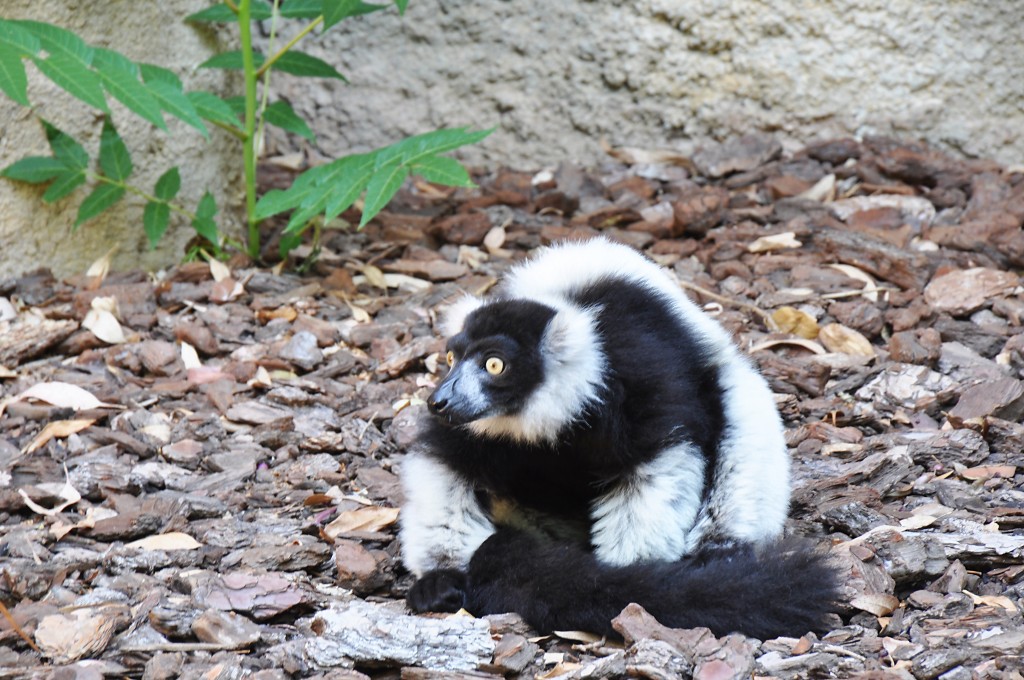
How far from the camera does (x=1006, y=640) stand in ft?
10.1

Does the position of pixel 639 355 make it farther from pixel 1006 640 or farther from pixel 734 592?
pixel 1006 640

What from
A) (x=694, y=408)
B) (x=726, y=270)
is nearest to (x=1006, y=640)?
(x=694, y=408)

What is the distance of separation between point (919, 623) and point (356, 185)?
3.22 m

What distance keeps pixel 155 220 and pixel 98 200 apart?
0.97 feet

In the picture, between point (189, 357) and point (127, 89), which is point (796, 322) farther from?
point (127, 89)

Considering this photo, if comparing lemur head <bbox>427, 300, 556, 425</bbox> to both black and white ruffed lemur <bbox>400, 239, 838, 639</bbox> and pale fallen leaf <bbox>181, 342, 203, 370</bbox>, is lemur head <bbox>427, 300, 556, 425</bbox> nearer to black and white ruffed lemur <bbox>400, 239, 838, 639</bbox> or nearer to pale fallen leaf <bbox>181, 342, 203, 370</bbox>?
black and white ruffed lemur <bbox>400, 239, 838, 639</bbox>

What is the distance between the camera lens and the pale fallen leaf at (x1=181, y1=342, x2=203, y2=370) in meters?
5.37

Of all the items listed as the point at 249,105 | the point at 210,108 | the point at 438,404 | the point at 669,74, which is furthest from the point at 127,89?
the point at 669,74

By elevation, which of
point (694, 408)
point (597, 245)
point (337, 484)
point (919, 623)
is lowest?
point (337, 484)

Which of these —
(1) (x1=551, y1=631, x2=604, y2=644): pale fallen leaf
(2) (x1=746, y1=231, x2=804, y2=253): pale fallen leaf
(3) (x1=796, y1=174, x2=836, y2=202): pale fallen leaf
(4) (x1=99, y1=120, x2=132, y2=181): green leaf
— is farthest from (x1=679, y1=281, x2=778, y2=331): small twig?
(4) (x1=99, y1=120, x2=132, y2=181): green leaf

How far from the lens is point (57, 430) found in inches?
187

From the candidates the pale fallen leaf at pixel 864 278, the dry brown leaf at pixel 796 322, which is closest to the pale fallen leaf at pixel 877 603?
the dry brown leaf at pixel 796 322

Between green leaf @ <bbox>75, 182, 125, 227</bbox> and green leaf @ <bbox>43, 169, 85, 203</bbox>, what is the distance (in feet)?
0.32

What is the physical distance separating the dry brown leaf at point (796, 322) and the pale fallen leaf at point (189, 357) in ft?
9.06
